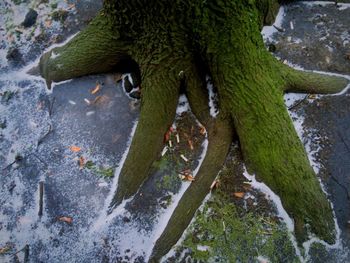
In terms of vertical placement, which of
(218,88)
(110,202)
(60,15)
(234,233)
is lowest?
(234,233)

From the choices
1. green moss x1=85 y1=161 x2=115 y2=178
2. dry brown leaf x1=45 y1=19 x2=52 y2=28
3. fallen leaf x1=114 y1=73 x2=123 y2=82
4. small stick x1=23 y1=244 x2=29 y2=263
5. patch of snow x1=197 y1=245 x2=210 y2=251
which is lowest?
small stick x1=23 y1=244 x2=29 y2=263

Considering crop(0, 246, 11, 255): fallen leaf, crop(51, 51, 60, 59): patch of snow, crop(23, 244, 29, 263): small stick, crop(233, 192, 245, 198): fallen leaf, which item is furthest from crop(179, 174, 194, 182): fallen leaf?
crop(51, 51, 60, 59): patch of snow

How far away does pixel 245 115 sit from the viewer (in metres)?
3.78

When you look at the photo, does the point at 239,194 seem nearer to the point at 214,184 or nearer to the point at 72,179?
the point at 214,184

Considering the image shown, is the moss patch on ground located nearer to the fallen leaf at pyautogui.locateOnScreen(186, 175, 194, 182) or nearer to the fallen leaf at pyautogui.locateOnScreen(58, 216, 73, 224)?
the fallen leaf at pyautogui.locateOnScreen(186, 175, 194, 182)

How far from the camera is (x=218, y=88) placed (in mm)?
3871

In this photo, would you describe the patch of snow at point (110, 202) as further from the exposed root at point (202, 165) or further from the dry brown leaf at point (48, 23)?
the dry brown leaf at point (48, 23)

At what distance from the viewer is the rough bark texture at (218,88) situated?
139 inches

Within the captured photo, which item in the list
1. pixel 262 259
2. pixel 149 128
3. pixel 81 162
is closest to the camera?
pixel 262 259

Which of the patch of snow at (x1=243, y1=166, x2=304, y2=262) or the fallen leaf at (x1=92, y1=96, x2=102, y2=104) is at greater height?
the fallen leaf at (x1=92, y1=96, x2=102, y2=104)

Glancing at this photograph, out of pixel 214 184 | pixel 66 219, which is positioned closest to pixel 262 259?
pixel 214 184

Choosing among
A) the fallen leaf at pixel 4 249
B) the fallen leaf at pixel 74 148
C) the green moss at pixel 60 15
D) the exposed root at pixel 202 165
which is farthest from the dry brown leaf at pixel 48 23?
the fallen leaf at pixel 4 249

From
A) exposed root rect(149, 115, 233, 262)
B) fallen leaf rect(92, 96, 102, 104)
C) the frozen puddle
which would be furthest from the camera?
fallen leaf rect(92, 96, 102, 104)

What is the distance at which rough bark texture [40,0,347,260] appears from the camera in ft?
11.6
